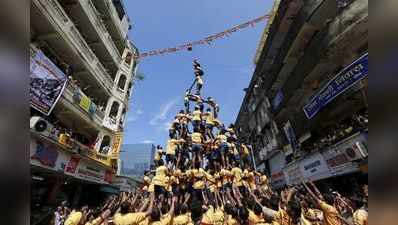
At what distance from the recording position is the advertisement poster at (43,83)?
434 inches

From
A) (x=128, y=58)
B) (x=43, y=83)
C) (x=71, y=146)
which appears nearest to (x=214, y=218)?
(x=43, y=83)

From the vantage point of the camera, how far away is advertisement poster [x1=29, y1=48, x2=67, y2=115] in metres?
11.0

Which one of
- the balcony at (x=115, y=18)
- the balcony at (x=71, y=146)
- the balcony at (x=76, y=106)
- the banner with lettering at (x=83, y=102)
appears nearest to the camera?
the balcony at (x=71, y=146)

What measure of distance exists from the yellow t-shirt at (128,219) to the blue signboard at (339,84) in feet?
27.9

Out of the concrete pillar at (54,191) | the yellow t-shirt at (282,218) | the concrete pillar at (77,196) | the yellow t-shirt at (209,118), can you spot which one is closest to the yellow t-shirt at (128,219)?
the yellow t-shirt at (282,218)

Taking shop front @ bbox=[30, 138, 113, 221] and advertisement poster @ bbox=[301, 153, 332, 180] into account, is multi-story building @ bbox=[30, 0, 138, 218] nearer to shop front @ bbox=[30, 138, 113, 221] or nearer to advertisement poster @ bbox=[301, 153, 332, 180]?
shop front @ bbox=[30, 138, 113, 221]

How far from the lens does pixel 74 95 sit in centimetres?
1593

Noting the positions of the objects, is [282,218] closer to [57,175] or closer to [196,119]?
[196,119]

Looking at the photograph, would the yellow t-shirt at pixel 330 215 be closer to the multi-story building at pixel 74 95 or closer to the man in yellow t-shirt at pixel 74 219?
the man in yellow t-shirt at pixel 74 219

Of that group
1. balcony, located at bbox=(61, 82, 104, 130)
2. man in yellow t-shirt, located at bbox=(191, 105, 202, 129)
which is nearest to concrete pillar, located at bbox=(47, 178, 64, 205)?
balcony, located at bbox=(61, 82, 104, 130)

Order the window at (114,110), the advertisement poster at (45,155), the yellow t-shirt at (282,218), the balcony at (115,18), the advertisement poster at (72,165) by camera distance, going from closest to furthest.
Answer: the yellow t-shirt at (282,218)
the advertisement poster at (45,155)
the advertisement poster at (72,165)
the balcony at (115,18)
the window at (114,110)

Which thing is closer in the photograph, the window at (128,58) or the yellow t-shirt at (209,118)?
the yellow t-shirt at (209,118)

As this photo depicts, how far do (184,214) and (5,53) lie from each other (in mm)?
5071

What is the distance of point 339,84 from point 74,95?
1606 centimetres
